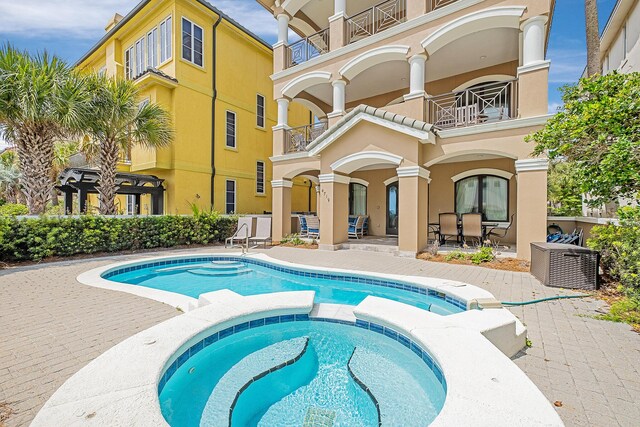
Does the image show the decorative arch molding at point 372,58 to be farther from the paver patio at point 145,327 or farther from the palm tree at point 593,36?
the paver patio at point 145,327

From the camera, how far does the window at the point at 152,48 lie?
15.3m

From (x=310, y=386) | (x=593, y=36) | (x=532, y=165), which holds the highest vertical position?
(x=593, y=36)

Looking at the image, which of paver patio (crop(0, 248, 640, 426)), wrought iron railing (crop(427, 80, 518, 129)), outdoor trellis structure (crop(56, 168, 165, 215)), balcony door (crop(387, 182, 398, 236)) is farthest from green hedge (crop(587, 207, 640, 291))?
outdoor trellis structure (crop(56, 168, 165, 215))

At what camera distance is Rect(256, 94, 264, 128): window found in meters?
18.6

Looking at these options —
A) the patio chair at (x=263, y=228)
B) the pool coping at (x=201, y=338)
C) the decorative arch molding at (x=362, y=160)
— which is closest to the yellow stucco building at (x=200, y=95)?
the patio chair at (x=263, y=228)

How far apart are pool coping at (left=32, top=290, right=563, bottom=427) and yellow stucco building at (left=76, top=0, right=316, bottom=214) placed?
12.7 meters

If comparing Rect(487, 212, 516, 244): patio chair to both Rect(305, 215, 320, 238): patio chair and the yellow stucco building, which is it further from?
the yellow stucco building

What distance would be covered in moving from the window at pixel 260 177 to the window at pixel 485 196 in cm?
1160

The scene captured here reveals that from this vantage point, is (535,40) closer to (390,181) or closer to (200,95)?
(390,181)

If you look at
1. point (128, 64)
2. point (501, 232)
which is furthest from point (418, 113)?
point (128, 64)

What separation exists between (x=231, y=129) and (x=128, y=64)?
23.5 ft

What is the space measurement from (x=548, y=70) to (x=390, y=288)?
8005mm

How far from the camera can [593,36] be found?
10.2 metres

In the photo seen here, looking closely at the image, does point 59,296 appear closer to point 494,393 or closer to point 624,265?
point 494,393
